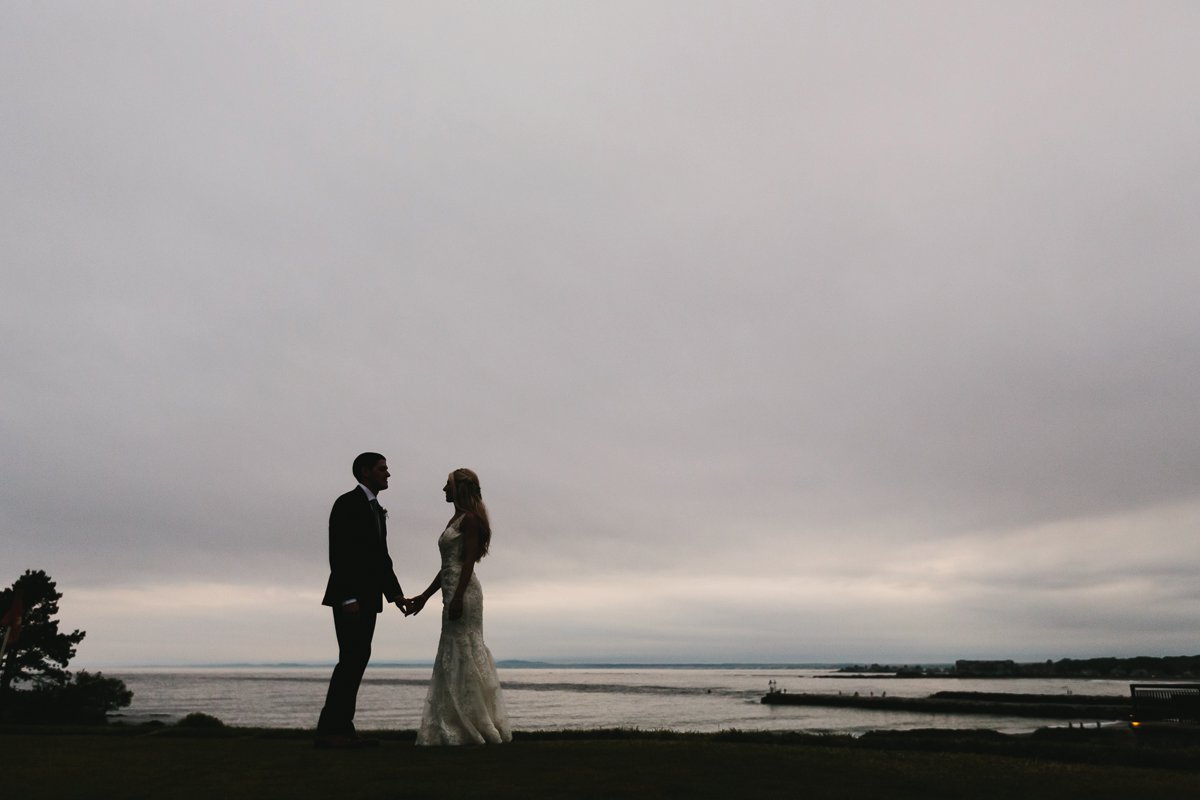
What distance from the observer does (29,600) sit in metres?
39.4

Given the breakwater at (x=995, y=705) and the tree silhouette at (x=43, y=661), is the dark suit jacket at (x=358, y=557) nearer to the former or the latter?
the tree silhouette at (x=43, y=661)

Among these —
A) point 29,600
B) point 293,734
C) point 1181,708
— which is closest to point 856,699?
point 1181,708

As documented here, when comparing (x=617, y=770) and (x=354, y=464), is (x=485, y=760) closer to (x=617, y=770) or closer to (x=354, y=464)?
(x=617, y=770)

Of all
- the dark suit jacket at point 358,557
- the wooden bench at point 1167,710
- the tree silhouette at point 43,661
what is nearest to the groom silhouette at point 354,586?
the dark suit jacket at point 358,557

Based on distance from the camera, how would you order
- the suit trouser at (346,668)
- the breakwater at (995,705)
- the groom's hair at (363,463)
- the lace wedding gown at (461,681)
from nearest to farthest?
the suit trouser at (346,668) → the lace wedding gown at (461,681) → the groom's hair at (363,463) → the breakwater at (995,705)

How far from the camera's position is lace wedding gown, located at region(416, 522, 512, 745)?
7.85 metres

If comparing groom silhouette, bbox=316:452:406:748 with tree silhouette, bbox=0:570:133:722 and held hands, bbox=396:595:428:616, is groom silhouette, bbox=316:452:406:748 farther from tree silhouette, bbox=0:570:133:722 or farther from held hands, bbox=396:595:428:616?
tree silhouette, bbox=0:570:133:722

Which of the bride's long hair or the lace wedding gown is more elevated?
the bride's long hair

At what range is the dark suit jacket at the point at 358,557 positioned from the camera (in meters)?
A: 7.81

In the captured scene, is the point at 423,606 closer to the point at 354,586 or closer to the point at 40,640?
the point at 354,586

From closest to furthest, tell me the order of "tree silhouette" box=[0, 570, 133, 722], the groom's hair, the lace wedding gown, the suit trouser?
the suit trouser < the lace wedding gown < the groom's hair < "tree silhouette" box=[0, 570, 133, 722]

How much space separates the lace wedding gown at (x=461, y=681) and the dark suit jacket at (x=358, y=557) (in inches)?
25.6

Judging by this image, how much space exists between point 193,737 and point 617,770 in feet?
20.0

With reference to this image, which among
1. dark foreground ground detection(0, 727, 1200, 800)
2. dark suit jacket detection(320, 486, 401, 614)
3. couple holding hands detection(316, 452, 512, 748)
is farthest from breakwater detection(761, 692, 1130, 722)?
dark suit jacket detection(320, 486, 401, 614)
